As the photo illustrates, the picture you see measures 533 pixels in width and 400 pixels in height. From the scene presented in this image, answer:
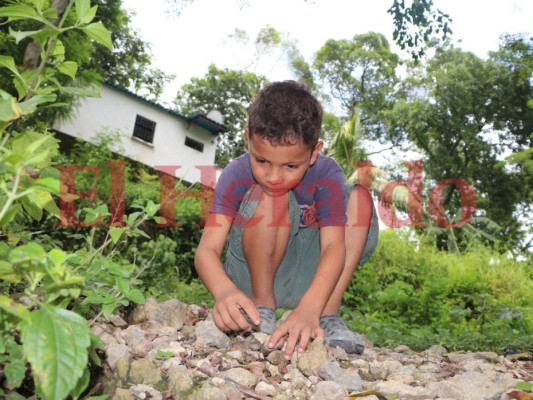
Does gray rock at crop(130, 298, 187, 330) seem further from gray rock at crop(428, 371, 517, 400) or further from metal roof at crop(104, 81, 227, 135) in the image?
metal roof at crop(104, 81, 227, 135)

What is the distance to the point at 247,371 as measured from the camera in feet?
5.28

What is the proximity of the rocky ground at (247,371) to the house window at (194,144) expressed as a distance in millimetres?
15682

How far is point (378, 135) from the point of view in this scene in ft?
81.7

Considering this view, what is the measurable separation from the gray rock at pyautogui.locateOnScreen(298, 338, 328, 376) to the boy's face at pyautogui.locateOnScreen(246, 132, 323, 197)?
25.6 inches

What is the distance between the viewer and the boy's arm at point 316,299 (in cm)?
183

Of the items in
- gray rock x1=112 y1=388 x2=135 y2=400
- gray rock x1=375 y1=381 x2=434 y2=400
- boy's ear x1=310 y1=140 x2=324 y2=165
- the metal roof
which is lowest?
gray rock x1=112 y1=388 x2=135 y2=400

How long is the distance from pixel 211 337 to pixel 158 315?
386 mm

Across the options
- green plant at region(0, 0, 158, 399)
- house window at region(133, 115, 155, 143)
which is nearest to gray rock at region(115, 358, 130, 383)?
green plant at region(0, 0, 158, 399)

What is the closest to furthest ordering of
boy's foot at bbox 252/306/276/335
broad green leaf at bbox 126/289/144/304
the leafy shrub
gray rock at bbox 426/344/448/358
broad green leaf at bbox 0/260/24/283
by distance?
broad green leaf at bbox 0/260/24/283 < broad green leaf at bbox 126/289/144/304 < boy's foot at bbox 252/306/276/335 < gray rock at bbox 426/344/448/358 < the leafy shrub

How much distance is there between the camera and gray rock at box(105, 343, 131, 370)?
1.47 meters

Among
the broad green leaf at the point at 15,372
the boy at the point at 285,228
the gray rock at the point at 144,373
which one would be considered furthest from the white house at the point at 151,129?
the broad green leaf at the point at 15,372

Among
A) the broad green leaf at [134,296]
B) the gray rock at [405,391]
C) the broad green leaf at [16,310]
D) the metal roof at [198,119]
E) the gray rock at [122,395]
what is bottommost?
the gray rock at [122,395]

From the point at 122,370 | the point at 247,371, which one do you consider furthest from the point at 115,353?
the point at 247,371

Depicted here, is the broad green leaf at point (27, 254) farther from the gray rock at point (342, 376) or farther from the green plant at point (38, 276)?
the gray rock at point (342, 376)
